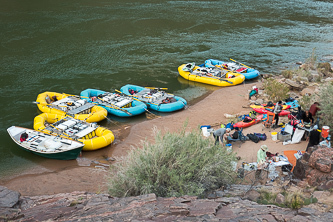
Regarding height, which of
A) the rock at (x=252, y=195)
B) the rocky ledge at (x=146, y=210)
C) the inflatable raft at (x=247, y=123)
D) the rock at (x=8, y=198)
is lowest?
the inflatable raft at (x=247, y=123)

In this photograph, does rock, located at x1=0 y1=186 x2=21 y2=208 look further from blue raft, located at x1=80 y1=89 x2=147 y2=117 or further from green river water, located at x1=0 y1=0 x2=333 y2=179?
blue raft, located at x1=80 y1=89 x2=147 y2=117

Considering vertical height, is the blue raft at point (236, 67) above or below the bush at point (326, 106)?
below

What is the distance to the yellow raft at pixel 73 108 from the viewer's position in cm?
1594

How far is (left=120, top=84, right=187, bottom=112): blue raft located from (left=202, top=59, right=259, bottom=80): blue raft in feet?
17.3

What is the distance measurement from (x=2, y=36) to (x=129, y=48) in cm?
1010

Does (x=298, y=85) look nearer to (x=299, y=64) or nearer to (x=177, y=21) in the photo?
(x=299, y=64)

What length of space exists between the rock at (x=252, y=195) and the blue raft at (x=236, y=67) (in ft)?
47.5

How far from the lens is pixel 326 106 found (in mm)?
11328

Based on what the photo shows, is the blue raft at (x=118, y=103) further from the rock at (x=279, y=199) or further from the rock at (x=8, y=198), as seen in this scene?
A: the rock at (x=279, y=199)

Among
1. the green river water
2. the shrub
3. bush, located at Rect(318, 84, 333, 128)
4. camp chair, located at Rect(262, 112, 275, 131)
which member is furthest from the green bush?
the green river water

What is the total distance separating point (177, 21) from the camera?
34.1 metres

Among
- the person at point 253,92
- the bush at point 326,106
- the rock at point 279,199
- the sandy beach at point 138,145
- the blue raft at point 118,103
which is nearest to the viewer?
the rock at point 279,199

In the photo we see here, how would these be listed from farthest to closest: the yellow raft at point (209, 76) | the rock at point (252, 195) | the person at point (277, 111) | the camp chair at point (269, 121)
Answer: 1. the yellow raft at point (209, 76)
2. the camp chair at point (269, 121)
3. the person at point (277, 111)
4. the rock at point (252, 195)

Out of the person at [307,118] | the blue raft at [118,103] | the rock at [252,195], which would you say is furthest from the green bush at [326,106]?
the blue raft at [118,103]
